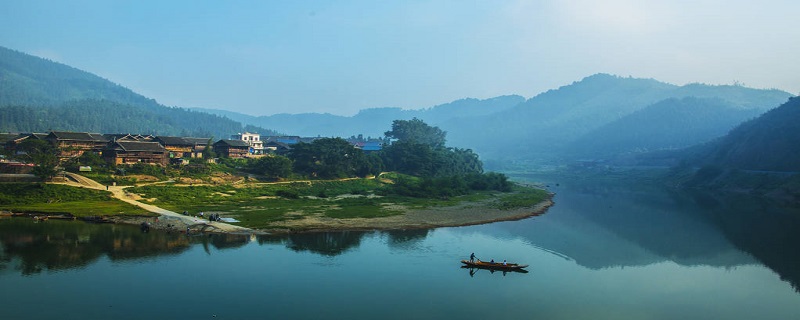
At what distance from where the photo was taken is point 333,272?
31812 mm

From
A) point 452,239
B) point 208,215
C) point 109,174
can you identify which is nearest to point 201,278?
Result: point 208,215

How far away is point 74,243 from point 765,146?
11551 cm

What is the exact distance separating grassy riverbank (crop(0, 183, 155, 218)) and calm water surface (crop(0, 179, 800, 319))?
3795 millimetres

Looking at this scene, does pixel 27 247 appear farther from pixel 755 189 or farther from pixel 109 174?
pixel 755 189

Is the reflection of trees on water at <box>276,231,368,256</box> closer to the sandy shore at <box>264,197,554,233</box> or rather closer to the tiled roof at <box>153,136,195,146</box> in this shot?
the sandy shore at <box>264,197,554,233</box>

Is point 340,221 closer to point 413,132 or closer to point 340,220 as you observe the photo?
point 340,220

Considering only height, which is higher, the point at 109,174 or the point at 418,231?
the point at 109,174

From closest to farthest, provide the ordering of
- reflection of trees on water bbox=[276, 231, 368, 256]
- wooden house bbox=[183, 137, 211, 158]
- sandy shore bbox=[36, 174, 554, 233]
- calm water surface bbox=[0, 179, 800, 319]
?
calm water surface bbox=[0, 179, 800, 319] → reflection of trees on water bbox=[276, 231, 368, 256] → sandy shore bbox=[36, 174, 554, 233] → wooden house bbox=[183, 137, 211, 158]

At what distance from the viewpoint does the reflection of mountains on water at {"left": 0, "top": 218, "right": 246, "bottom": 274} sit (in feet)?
102

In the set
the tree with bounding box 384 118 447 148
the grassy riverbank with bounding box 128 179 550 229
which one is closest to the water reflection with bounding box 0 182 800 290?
the grassy riverbank with bounding box 128 179 550 229

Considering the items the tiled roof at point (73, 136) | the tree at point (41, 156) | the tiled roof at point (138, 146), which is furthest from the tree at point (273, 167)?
the tree at point (41, 156)

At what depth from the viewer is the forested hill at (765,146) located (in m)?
92.5

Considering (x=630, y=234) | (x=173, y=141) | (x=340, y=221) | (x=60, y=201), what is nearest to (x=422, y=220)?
(x=340, y=221)

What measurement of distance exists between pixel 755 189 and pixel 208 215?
87328 mm
